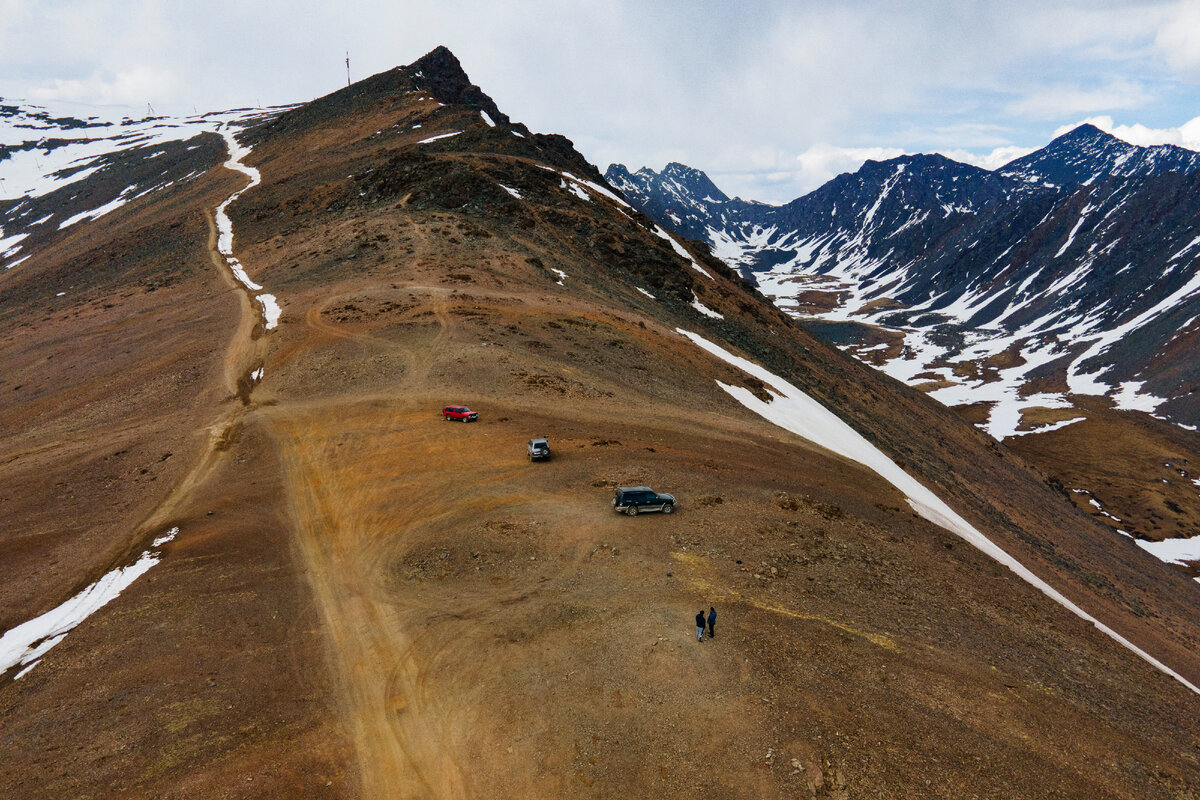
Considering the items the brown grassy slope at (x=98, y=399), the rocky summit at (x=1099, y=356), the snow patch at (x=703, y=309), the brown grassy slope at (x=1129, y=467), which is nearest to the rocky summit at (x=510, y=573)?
the brown grassy slope at (x=98, y=399)

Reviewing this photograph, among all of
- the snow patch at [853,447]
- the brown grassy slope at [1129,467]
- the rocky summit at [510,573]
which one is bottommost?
the brown grassy slope at [1129,467]

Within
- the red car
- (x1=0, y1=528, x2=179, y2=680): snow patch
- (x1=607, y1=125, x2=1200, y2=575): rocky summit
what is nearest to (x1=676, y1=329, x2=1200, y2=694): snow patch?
the red car

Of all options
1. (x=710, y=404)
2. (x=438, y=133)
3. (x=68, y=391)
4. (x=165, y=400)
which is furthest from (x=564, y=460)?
(x=438, y=133)

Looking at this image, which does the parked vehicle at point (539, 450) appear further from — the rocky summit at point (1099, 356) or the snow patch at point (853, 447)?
the rocky summit at point (1099, 356)

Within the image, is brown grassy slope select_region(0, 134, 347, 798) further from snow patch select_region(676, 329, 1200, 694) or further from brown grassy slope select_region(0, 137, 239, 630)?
snow patch select_region(676, 329, 1200, 694)

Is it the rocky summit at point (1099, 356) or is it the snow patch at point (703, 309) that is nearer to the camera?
the snow patch at point (703, 309)

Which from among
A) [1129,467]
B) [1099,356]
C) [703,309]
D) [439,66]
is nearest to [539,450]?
[703,309]

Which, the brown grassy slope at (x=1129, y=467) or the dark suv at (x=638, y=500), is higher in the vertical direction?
the dark suv at (x=638, y=500)

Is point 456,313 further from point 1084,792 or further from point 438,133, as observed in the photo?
point 438,133
